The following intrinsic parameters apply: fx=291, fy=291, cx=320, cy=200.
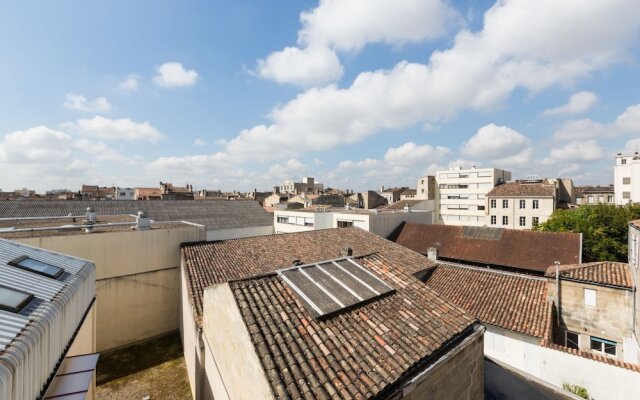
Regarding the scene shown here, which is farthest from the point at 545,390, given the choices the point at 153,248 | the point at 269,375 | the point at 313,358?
the point at 153,248

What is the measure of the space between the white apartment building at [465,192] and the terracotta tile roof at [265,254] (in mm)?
41057

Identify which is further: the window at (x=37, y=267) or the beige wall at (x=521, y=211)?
the beige wall at (x=521, y=211)

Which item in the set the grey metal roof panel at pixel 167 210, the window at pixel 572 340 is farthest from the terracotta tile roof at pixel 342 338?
the grey metal roof panel at pixel 167 210

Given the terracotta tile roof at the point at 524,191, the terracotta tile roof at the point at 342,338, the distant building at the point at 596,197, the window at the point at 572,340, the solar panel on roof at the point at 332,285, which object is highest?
the terracotta tile roof at the point at 524,191

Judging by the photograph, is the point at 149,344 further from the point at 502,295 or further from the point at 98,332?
the point at 502,295

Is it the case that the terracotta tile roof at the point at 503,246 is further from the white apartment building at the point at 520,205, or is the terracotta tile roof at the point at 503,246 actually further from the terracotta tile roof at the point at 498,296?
the white apartment building at the point at 520,205

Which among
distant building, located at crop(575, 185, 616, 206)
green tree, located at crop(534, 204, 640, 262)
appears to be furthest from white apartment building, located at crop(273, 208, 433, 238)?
distant building, located at crop(575, 185, 616, 206)

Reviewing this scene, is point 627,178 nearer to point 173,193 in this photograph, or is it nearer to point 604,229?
point 604,229

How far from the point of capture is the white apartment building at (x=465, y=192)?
55906mm

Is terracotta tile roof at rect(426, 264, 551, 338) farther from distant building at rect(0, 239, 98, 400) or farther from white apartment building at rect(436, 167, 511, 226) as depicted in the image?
white apartment building at rect(436, 167, 511, 226)

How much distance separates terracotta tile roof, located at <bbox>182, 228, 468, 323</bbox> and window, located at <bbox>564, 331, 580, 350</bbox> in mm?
7017

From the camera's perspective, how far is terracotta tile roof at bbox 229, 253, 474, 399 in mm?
4629

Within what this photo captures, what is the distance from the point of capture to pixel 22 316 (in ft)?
17.3

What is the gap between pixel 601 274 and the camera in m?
14.0
